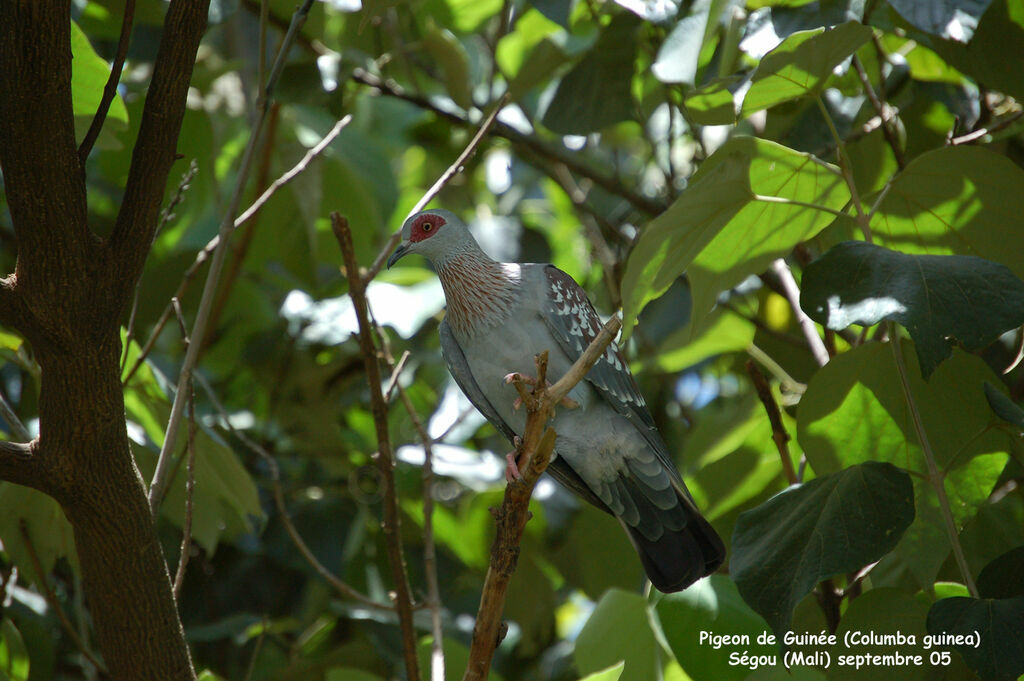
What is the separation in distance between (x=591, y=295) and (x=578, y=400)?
4.85 feet

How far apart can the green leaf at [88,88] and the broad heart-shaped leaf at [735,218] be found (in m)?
1.07

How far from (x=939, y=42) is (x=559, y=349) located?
3.54 ft

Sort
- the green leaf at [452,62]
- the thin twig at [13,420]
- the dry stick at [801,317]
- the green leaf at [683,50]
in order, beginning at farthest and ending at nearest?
1. the green leaf at [452,62]
2. the dry stick at [801,317]
3. the green leaf at [683,50]
4. the thin twig at [13,420]

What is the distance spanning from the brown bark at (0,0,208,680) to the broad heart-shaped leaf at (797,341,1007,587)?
3.99 ft

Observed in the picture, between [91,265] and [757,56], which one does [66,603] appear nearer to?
[91,265]

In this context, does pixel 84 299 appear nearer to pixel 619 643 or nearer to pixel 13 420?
pixel 13 420

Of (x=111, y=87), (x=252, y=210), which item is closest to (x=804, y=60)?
(x=252, y=210)

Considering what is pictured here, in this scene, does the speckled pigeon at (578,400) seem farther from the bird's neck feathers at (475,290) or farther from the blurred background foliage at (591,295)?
the blurred background foliage at (591,295)

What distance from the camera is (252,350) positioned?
295 cm

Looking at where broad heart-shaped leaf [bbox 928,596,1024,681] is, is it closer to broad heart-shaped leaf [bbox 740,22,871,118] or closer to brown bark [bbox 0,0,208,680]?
broad heart-shaped leaf [bbox 740,22,871,118]

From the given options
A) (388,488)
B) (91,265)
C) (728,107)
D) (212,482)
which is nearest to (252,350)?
(212,482)

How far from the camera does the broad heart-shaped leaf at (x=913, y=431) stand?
5.46ft

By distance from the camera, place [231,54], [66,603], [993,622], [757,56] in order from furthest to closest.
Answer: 1. [231,54]
2. [66,603]
3. [757,56]
4. [993,622]

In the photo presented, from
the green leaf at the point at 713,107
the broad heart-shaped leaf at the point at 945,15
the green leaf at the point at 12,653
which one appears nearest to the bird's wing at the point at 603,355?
the green leaf at the point at 713,107
